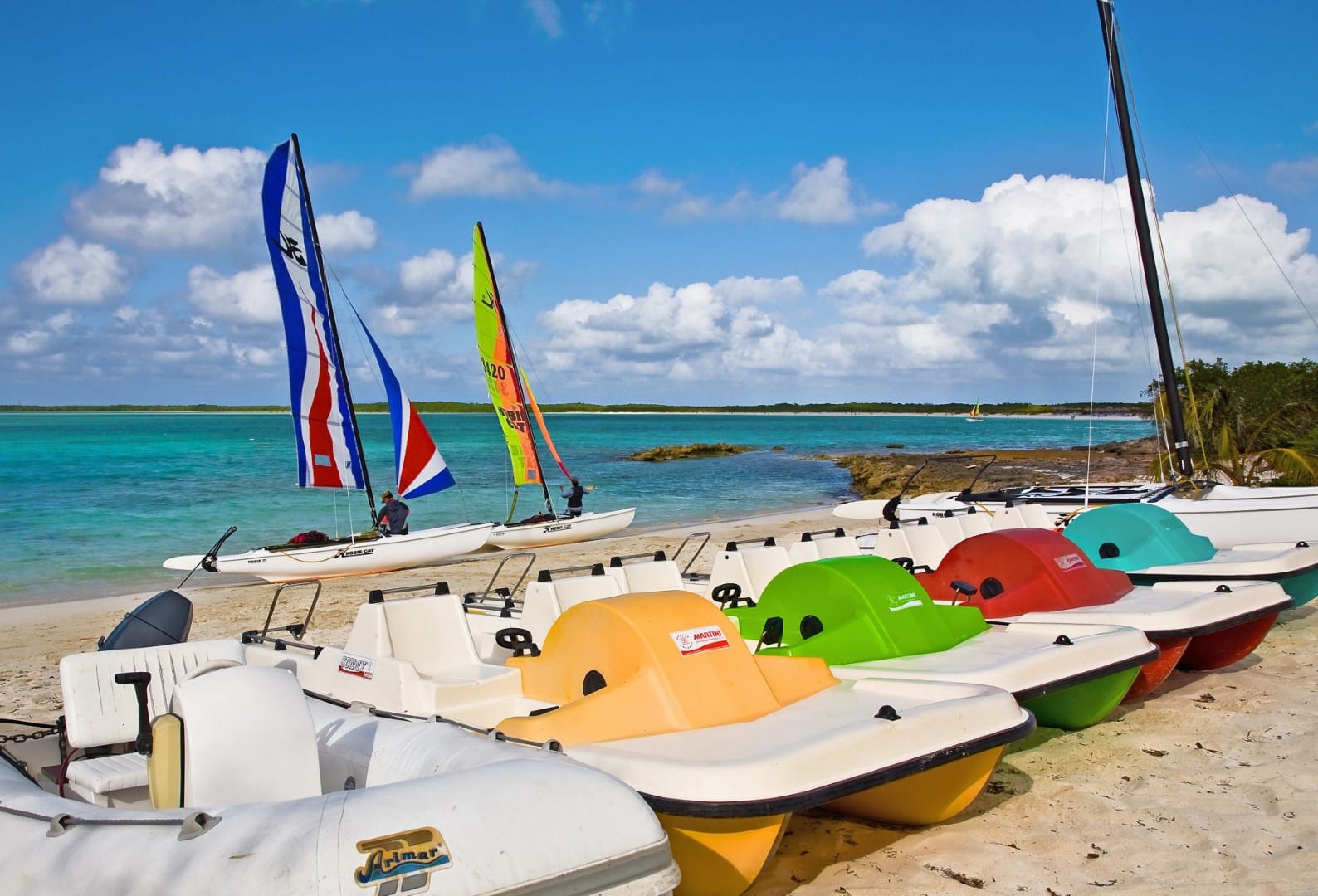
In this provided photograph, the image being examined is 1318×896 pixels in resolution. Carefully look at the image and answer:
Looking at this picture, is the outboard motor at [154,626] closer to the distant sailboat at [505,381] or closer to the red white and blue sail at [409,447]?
the red white and blue sail at [409,447]

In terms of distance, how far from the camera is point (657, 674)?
458 cm

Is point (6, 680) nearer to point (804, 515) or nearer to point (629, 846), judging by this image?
point (629, 846)

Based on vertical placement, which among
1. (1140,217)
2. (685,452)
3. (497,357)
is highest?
(1140,217)

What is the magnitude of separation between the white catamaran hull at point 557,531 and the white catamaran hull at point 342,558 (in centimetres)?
155

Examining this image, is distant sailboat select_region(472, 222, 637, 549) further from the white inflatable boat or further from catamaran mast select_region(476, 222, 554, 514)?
the white inflatable boat

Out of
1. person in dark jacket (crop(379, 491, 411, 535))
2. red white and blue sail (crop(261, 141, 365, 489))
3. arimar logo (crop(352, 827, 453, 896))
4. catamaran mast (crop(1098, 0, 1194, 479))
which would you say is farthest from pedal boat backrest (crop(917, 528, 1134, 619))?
person in dark jacket (crop(379, 491, 411, 535))

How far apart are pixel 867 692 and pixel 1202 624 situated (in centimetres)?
328

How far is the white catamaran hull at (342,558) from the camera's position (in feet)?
54.3

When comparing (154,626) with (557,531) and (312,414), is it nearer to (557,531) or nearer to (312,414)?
(312,414)

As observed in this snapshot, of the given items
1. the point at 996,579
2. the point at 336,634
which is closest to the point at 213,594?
the point at 336,634

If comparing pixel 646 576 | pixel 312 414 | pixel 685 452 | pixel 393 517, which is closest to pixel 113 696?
pixel 646 576

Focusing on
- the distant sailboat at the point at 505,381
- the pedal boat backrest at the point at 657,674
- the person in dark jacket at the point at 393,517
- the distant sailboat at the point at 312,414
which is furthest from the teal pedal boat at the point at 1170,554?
the distant sailboat at the point at 505,381

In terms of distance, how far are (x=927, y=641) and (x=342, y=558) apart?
13.1m

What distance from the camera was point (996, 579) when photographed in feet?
24.5
